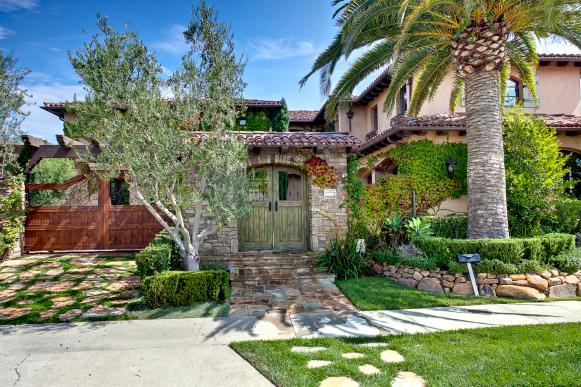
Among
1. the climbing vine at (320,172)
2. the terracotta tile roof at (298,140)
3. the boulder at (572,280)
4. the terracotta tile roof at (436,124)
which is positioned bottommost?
the boulder at (572,280)

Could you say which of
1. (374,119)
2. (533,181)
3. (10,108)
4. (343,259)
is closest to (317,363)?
(343,259)

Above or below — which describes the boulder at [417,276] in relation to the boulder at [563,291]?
above

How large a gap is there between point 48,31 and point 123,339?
7407 millimetres

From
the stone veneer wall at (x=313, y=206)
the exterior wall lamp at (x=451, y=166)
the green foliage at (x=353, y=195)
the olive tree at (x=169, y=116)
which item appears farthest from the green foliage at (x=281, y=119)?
the olive tree at (x=169, y=116)

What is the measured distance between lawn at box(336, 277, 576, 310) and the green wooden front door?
3.04m

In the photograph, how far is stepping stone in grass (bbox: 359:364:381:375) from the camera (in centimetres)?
376

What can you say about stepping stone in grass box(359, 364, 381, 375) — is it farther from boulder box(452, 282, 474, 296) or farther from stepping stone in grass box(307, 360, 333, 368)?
boulder box(452, 282, 474, 296)

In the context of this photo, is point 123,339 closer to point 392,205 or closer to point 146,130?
point 146,130

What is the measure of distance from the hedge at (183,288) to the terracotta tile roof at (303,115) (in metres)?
16.0

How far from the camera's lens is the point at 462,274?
279 inches

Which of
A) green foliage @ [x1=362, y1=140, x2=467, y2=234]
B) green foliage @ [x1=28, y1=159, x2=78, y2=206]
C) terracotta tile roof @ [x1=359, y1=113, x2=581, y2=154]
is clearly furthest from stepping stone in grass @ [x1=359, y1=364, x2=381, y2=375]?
green foliage @ [x1=28, y1=159, x2=78, y2=206]

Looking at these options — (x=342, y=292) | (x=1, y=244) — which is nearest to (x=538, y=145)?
(x=342, y=292)

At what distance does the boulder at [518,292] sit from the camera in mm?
6648

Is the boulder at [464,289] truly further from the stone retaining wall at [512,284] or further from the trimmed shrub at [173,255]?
the trimmed shrub at [173,255]
